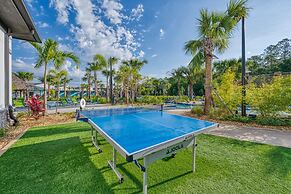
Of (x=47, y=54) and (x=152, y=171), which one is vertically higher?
(x=47, y=54)

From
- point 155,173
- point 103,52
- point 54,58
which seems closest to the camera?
point 155,173

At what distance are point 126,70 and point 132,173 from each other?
68.5 ft

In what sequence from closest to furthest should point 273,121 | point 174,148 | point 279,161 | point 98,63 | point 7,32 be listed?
point 174,148
point 279,161
point 7,32
point 273,121
point 98,63

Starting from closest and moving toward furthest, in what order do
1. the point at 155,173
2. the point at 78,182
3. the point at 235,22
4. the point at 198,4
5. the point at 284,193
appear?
the point at 284,193 → the point at 78,182 → the point at 155,173 → the point at 235,22 → the point at 198,4

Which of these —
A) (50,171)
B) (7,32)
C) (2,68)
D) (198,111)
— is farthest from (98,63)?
(50,171)

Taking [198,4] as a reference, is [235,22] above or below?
below

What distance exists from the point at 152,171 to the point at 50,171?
7.78 ft

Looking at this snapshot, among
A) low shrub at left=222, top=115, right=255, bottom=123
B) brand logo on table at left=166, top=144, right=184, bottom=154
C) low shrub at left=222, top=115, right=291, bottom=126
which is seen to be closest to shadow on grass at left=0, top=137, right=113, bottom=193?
brand logo on table at left=166, top=144, right=184, bottom=154

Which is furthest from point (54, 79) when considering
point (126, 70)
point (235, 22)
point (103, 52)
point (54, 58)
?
point (235, 22)

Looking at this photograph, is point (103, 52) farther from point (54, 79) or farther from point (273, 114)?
point (273, 114)

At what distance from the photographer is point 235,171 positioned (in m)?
3.41

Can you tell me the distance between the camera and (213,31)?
9719mm

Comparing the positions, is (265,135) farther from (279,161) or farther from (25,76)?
(25,76)

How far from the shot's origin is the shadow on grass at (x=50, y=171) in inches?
111
